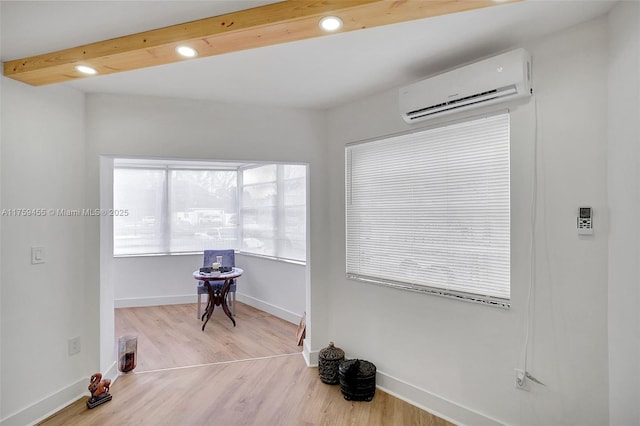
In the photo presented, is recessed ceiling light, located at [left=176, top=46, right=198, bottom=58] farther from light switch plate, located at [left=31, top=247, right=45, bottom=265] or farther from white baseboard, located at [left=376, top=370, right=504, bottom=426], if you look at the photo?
white baseboard, located at [left=376, top=370, right=504, bottom=426]

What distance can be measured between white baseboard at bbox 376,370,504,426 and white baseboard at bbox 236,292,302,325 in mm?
1877

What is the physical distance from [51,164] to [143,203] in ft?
10.4

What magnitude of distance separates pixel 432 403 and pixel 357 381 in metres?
0.57

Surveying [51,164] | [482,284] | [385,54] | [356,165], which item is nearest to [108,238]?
[51,164]

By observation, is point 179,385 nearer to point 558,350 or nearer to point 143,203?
point 558,350

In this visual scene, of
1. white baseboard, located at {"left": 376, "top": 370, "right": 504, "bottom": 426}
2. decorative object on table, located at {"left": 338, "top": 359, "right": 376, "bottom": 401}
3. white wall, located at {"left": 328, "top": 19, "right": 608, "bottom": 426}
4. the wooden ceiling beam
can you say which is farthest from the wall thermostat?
decorative object on table, located at {"left": 338, "top": 359, "right": 376, "bottom": 401}

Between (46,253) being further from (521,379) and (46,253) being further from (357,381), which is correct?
(521,379)

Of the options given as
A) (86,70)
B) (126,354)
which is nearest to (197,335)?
(126,354)

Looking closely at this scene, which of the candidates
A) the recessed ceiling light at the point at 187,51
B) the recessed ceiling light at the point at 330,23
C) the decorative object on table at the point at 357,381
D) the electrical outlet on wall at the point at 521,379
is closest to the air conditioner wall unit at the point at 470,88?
the recessed ceiling light at the point at 330,23

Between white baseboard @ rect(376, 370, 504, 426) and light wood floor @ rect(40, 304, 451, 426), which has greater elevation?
white baseboard @ rect(376, 370, 504, 426)

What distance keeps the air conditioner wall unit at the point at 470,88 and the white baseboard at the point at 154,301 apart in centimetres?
469

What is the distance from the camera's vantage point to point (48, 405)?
250 centimetres

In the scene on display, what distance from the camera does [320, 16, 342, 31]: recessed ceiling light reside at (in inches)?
62.2

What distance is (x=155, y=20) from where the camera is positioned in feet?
5.77
